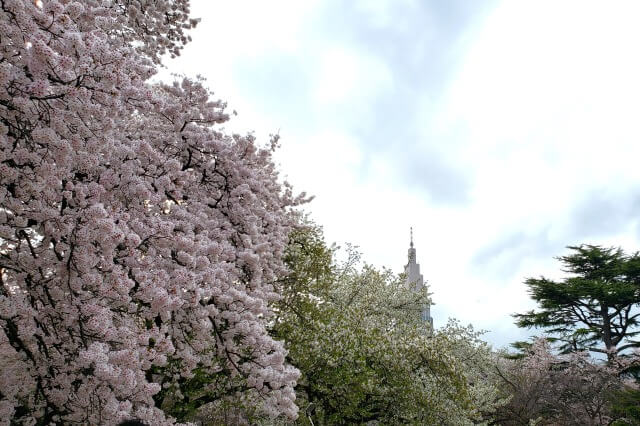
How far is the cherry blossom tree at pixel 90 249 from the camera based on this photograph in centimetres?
522

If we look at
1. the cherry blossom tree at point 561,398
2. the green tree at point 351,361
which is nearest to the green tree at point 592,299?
the cherry blossom tree at point 561,398

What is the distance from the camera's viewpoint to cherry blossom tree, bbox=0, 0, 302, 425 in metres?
5.22

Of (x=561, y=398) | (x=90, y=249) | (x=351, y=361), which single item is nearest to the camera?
(x=90, y=249)

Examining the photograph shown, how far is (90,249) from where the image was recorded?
5.42 m

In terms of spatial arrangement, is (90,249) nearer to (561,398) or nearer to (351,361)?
(351,361)

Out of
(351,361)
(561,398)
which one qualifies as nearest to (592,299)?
(561,398)

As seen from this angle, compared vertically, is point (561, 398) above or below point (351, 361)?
above

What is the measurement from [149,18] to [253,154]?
446 cm

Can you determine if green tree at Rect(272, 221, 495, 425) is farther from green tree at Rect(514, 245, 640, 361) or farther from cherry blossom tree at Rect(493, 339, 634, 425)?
green tree at Rect(514, 245, 640, 361)

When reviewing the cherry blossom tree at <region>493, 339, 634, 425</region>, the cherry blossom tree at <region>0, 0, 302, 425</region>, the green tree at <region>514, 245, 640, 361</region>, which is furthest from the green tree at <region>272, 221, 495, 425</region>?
the green tree at <region>514, 245, 640, 361</region>

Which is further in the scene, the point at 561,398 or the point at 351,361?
the point at 561,398

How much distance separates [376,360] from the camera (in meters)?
12.6

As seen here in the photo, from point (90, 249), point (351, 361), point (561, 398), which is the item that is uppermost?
point (561, 398)

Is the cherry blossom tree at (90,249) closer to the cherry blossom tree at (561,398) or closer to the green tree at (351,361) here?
the green tree at (351,361)
